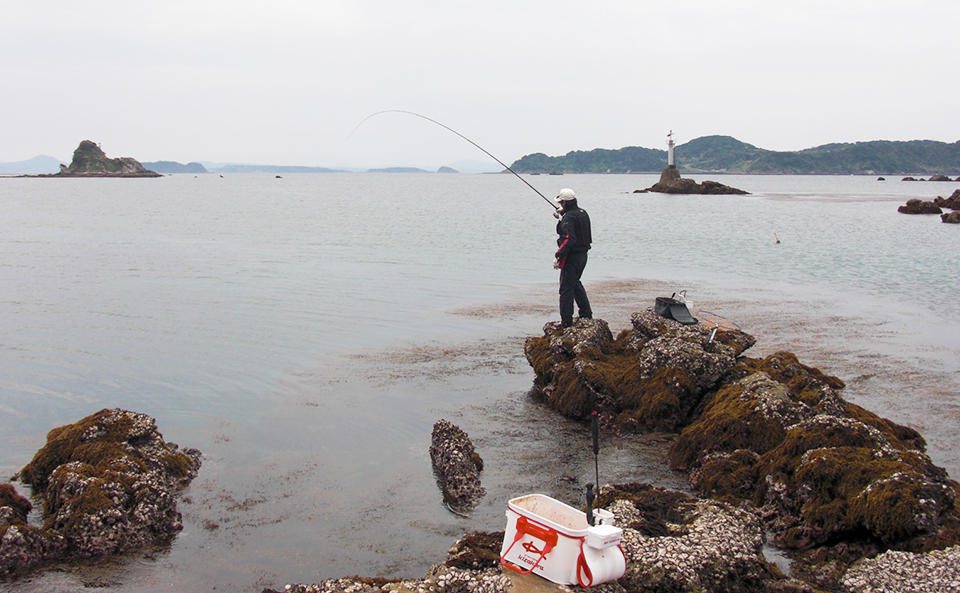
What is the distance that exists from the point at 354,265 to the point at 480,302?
7.48 meters

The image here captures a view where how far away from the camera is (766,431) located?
288 inches

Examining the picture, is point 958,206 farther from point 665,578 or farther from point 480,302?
point 665,578

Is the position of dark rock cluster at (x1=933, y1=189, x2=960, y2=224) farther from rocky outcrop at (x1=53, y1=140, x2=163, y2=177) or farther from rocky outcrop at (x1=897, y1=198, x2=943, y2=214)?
rocky outcrop at (x1=53, y1=140, x2=163, y2=177)

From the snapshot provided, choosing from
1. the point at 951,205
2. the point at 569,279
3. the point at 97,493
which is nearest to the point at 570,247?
the point at 569,279

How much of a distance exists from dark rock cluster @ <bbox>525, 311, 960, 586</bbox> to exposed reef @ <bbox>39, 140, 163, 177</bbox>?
19179 cm

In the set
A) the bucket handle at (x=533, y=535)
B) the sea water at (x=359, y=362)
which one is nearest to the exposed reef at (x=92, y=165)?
the sea water at (x=359, y=362)

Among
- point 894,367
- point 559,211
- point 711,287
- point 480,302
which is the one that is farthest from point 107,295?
point 894,367

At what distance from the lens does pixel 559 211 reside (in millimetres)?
11617

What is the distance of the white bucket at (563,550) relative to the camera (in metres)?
4.45

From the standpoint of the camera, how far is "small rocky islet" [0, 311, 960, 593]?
4.88 meters

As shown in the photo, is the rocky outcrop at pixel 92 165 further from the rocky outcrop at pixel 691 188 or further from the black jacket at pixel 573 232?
the black jacket at pixel 573 232

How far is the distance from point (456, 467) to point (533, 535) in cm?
277

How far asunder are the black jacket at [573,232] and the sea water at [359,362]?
7.01ft

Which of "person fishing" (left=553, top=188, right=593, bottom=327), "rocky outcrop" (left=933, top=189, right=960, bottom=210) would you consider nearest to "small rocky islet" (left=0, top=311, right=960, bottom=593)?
"person fishing" (left=553, top=188, right=593, bottom=327)
